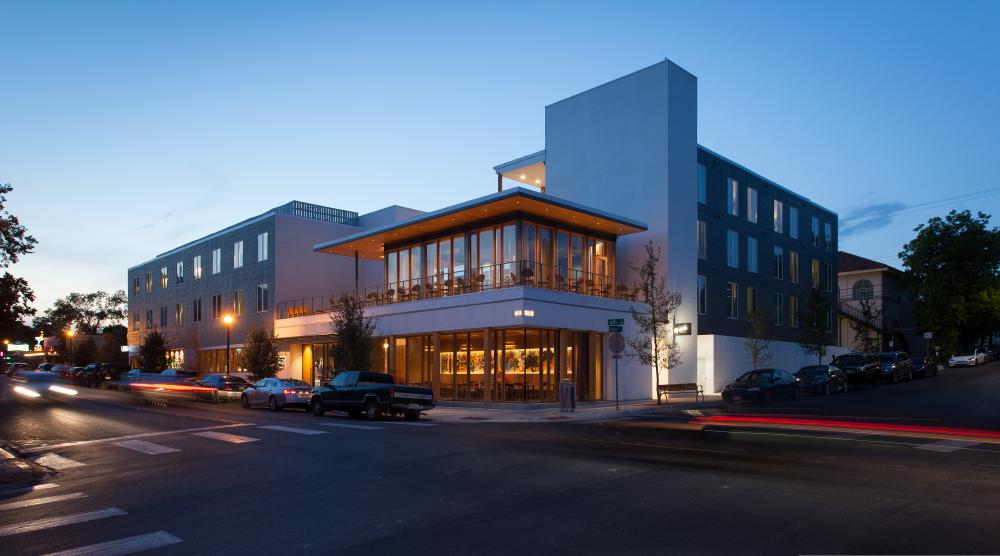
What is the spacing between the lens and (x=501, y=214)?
34.8m

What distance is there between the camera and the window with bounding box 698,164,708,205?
41688mm

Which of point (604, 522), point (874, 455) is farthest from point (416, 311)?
point (604, 522)

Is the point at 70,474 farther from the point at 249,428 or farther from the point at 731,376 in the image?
the point at 731,376

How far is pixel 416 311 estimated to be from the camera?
37250 millimetres

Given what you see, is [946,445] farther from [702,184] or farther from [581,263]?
[702,184]

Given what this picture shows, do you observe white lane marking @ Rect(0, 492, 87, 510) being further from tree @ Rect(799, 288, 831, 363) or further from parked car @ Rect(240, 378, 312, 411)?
tree @ Rect(799, 288, 831, 363)

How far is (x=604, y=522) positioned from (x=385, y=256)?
3486 cm

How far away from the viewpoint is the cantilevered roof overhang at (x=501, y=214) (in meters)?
32.5

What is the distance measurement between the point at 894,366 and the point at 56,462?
1530 inches

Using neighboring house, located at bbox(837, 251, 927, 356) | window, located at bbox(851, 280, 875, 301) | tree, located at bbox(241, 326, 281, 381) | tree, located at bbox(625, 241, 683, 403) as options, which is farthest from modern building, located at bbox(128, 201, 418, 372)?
window, located at bbox(851, 280, 875, 301)

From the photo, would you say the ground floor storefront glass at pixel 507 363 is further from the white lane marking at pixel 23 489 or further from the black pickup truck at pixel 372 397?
the white lane marking at pixel 23 489

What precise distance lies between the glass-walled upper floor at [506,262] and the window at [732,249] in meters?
8.81

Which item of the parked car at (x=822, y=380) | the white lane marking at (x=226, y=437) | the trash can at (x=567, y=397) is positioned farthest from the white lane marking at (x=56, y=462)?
the parked car at (x=822, y=380)

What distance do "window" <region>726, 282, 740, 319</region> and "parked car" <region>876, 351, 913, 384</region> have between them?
785 cm
